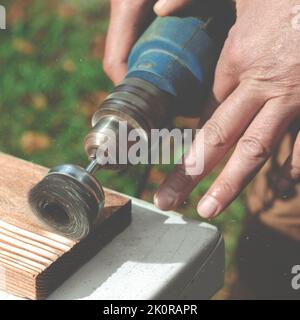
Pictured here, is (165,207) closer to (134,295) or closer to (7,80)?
(134,295)

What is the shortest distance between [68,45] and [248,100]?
2266 mm

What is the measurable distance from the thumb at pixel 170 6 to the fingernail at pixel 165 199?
1.27 feet

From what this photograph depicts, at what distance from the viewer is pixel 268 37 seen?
120 cm

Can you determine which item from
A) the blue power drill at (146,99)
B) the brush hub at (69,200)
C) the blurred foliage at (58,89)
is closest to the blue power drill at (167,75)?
the blue power drill at (146,99)

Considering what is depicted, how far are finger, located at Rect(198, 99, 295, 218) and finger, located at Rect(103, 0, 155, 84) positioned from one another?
1.45 ft

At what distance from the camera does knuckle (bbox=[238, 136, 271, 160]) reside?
1235 millimetres

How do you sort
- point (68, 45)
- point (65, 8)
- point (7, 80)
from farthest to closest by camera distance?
point (65, 8), point (68, 45), point (7, 80)

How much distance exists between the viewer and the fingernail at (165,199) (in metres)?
1.22

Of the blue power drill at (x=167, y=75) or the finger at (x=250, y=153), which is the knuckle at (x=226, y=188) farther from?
the blue power drill at (x=167, y=75)

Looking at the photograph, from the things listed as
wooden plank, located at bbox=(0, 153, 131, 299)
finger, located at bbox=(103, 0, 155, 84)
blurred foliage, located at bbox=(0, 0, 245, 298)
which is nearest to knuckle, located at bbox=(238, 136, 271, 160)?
wooden plank, located at bbox=(0, 153, 131, 299)

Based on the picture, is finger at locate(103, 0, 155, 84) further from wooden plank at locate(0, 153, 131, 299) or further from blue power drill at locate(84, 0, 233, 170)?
wooden plank at locate(0, 153, 131, 299)

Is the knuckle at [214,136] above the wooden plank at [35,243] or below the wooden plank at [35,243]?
above

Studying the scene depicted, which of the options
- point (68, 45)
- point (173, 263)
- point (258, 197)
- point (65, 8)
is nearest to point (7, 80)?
point (68, 45)

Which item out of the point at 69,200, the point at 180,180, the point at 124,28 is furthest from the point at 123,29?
the point at 69,200
